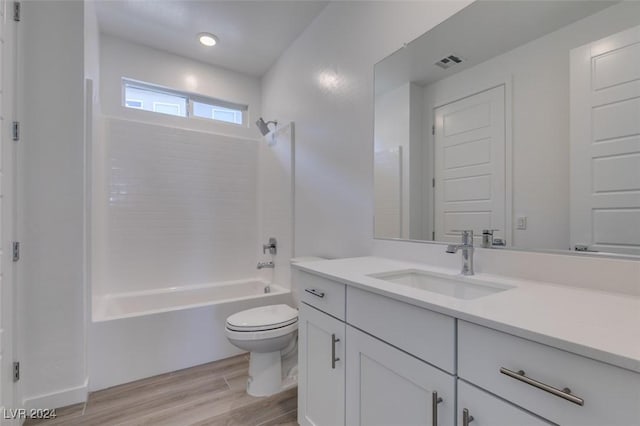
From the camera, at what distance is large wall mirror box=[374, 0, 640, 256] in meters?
0.94

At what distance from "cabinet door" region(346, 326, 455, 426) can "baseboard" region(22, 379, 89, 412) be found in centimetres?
168

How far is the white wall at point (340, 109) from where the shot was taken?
5.69 feet

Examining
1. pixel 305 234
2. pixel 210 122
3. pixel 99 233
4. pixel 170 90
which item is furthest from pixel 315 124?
pixel 99 233

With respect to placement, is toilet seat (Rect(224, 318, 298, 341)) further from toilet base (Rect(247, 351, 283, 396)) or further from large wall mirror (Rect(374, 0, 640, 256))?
large wall mirror (Rect(374, 0, 640, 256))

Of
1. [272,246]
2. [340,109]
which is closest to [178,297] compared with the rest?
[272,246]

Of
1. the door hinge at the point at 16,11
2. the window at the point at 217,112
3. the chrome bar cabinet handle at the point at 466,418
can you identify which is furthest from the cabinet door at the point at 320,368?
the window at the point at 217,112

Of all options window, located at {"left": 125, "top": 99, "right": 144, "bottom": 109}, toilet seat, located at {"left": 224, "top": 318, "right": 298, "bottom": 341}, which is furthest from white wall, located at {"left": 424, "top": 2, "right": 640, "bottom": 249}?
window, located at {"left": 125, "top": 99, "right": 144, "bottom": 109}

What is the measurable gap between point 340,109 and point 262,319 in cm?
152

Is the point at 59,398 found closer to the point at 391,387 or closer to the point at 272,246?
the point at 272,246

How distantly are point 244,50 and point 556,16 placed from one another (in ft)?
8.27

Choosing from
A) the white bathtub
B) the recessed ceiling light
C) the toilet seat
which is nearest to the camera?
the toilet seat

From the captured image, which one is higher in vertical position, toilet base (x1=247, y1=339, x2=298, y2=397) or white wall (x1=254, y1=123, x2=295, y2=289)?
white wall (x1=254, y1=123, x2=295, y2=289)

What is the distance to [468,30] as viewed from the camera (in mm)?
1341

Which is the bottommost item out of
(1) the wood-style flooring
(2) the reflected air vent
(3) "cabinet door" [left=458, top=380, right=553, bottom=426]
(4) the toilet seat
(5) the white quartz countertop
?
(1) the wood-style flooring
